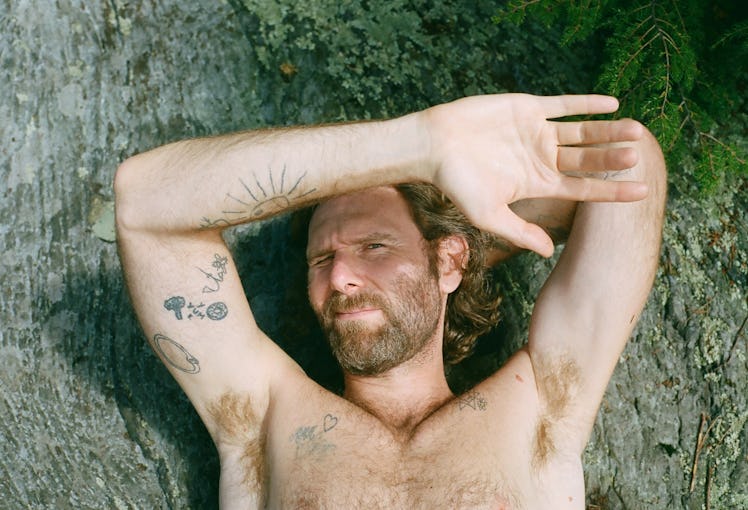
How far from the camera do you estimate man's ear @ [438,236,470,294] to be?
9.84 ft

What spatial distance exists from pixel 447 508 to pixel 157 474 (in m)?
1.27

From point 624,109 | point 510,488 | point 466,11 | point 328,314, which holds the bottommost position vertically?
point 510,488

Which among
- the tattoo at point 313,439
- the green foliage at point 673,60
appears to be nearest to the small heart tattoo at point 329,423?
the tattoo at point 313,439

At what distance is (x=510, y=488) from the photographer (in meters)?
2.54

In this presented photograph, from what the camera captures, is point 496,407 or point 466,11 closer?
point 496,407

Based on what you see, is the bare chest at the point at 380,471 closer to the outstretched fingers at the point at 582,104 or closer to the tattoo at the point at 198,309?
the tattoo at the point at 198,309

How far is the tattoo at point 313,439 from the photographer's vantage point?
2633 millimetres

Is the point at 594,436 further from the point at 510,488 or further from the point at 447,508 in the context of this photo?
the point at 447,508

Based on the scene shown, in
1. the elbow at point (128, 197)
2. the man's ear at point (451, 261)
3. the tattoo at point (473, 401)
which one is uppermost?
the elbow at point (128, 197)

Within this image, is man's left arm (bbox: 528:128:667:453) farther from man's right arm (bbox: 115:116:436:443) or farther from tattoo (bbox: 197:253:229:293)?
tattoo (bbox: 197:253:229:293)

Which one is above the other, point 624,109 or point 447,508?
point 624,109

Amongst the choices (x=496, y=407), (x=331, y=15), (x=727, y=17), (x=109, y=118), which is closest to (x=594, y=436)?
(x=496, y=407)

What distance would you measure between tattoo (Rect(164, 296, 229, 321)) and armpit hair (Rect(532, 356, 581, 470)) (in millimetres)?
1170

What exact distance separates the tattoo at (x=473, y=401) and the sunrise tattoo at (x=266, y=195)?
97 cm
